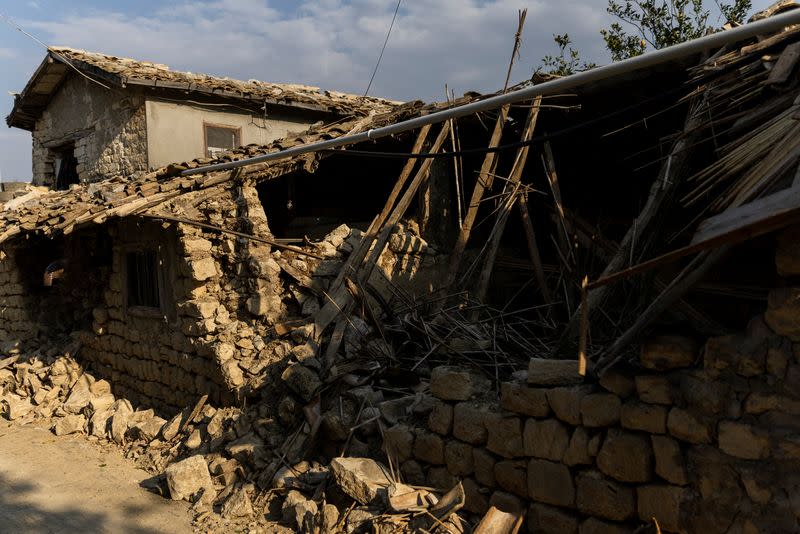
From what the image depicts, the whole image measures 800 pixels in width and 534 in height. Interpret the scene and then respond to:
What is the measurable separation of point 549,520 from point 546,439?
0.52 metres

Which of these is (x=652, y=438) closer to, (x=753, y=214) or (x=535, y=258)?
(x=753, y=214)

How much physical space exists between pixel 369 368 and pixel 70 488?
3.35 m

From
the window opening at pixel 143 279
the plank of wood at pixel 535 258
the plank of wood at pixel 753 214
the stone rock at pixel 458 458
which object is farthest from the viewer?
the window opening at pixel 143 279

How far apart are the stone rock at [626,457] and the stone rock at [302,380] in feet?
9.28

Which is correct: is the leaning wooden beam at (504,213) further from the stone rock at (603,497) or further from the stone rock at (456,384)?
the stone rock at (603,497)

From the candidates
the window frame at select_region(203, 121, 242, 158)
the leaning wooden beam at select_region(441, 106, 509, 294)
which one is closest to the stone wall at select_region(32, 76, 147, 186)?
the window frame at select_region(203, 121, 242, 158)

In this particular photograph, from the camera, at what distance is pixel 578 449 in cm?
409

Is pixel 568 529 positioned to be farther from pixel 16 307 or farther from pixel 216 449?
pixel 16 307

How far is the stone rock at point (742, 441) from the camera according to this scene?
131 inches

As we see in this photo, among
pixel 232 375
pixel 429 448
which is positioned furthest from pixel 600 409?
pixel 232 375

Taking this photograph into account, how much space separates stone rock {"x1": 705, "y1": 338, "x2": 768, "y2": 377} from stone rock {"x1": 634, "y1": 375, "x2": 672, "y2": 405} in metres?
0.27

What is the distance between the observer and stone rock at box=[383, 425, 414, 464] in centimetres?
511

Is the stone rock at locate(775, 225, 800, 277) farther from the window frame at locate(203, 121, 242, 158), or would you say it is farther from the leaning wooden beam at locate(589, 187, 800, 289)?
the window frame at locate(203, 121, 242, 158)

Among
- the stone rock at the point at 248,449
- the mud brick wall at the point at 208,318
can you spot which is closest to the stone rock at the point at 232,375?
the mud brick wall at the point at 208,318
